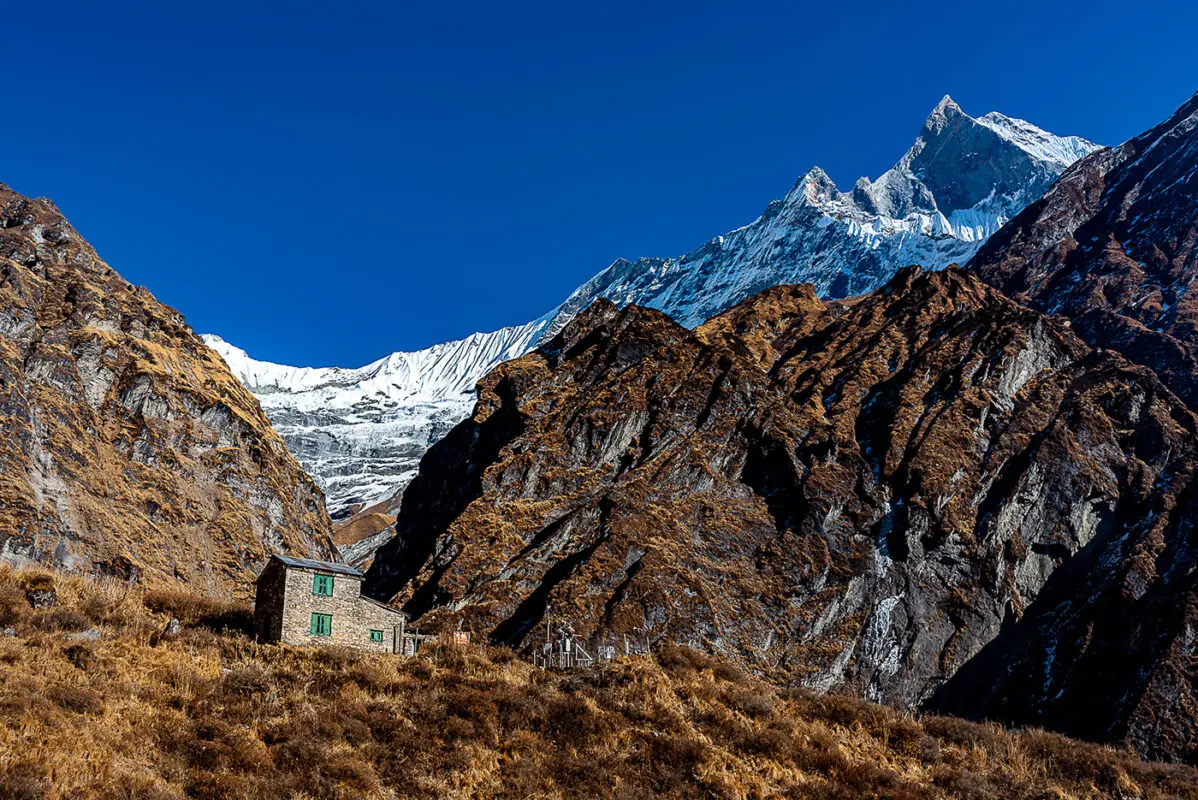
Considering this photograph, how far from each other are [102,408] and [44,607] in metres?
91.1

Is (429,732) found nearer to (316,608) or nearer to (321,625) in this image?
(321,625)

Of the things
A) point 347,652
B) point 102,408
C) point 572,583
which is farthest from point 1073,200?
point 347,652

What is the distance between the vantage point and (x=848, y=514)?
→ 7881 cm

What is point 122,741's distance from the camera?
72.5 feet

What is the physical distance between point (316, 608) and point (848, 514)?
55.1 m

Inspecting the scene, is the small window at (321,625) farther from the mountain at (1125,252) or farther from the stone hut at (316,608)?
the mountain at (1125,252)

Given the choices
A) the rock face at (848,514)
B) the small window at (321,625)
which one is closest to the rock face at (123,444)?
the rock face at (848,514)

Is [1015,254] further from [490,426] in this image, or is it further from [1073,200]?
[490,426]

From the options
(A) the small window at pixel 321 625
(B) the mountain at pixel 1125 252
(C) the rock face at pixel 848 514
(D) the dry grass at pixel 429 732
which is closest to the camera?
(D) the dry grass at pixel 429 732

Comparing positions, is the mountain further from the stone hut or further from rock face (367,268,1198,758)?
the stone hut

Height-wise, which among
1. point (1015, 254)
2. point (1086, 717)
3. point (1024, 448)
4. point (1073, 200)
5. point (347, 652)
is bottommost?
point (1086, 717)

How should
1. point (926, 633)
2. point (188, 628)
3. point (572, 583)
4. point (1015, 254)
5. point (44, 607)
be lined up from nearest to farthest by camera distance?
point (44, 607), point (188, 628), point (572, 583), point (926, 633), point (1015, 254)

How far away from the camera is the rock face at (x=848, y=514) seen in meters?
66.9

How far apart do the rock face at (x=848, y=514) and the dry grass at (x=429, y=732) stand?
104 feet
